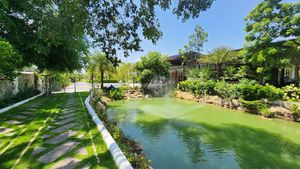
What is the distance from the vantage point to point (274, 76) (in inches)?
773

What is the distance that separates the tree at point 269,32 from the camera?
1631 centimetres

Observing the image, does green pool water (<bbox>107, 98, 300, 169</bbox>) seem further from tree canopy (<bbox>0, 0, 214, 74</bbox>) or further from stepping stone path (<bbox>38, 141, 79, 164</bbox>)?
tree canopy (<bbox>0, 0, 214, 74</bbox>)

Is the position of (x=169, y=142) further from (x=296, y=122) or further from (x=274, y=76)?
(x=274, y=76)

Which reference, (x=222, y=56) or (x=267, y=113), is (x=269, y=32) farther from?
(x=267, y=113)

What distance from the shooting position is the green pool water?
6312mm

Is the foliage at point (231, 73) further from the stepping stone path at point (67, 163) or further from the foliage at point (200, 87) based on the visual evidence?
the stepping stone path at point (67, 163)

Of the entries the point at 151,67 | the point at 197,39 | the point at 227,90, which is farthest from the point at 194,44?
the point at 227,90

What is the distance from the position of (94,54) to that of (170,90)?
10927 millimetres

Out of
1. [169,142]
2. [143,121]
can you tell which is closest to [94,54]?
[143,121]

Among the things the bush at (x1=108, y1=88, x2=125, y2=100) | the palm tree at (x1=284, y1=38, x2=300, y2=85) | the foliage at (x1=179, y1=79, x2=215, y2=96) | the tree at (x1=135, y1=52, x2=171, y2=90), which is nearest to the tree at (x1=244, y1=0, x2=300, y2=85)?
the palm tree at (x1=284, y1=38, x2=300, y2=85)

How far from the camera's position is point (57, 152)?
4.95m

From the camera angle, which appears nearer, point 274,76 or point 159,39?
point 159,39

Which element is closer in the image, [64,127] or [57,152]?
[57,152]

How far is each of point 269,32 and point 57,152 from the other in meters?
18.2
